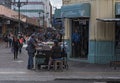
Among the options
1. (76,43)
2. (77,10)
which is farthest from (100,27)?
(76,43)

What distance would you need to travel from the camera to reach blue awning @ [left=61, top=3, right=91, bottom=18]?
25797 millimetres

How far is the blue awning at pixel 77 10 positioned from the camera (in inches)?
1016

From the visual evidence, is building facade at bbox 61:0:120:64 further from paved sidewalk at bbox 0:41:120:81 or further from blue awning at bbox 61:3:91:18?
paved sidewalk at bbox 0:41:120:81

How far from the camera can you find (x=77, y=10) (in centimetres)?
2614

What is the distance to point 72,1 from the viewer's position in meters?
27.8

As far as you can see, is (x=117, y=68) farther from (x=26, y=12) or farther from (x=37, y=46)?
(x=26, y=12)

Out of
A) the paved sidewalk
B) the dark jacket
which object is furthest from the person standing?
the dark jacket

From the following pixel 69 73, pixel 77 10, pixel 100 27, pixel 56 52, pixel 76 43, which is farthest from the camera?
pixel 76 43

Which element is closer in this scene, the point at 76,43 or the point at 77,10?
the point at 77,10

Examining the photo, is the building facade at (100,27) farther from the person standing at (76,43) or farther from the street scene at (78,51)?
the person standing at (76,43)

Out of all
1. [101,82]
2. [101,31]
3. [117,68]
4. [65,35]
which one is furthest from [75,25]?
[101,82]

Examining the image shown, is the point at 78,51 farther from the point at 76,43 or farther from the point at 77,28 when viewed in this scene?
the point at 77,28

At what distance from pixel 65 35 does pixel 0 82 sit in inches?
452

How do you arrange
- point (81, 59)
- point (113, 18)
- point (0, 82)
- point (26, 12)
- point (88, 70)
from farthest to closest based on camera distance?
point (26, 12)
point (81, 59)
point (113, 18)
point (88, 70)
point (0, 82)
